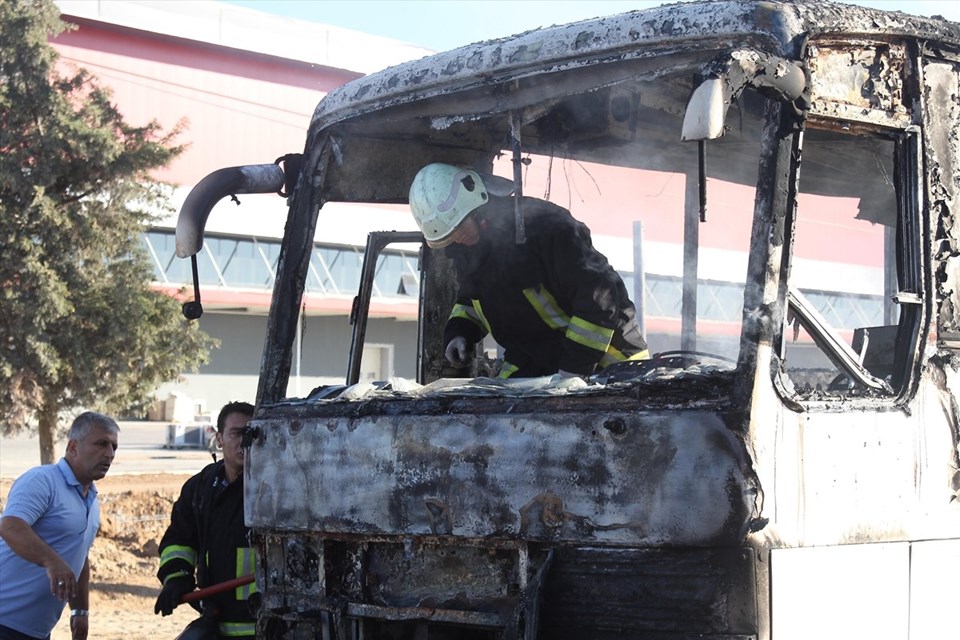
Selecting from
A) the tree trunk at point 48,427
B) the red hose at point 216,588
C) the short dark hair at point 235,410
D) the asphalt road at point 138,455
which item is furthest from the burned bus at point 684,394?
the asphalt road at point 138,455

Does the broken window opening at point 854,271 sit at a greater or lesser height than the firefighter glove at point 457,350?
greater

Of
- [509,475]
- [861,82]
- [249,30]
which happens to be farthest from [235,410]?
[249,30]

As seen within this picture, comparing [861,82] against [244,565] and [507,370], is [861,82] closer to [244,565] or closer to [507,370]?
[507,370]

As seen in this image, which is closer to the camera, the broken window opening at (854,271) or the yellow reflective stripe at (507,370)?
the broken window opening at (854,271)

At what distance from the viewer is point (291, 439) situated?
4.36 m

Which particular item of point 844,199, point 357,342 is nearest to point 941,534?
point 844,199

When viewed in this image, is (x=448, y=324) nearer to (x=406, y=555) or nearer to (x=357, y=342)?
(x=357, y=342)

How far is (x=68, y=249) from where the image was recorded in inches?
548

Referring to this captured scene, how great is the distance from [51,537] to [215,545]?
1148 millimetres

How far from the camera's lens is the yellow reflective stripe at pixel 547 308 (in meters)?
4.70

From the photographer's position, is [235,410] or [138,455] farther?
[138,455]

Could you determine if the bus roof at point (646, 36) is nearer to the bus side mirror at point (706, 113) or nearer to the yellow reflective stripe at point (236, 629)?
the bus side mirror at point (706, 113)

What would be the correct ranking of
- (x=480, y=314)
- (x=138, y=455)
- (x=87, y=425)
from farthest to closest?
(x=138, y=455) < (x=87, y=425) < (x=480, y=314)

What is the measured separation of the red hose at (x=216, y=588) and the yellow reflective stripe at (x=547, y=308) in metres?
1.61
